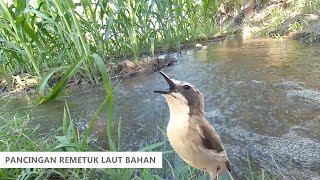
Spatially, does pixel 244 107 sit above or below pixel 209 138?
below

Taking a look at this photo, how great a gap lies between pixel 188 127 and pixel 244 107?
5.02 ft

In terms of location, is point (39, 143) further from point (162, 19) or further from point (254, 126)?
point (162, 19)

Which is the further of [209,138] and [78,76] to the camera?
[78,76]

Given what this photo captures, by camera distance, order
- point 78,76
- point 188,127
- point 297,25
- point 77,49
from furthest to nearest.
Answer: point 297,25
point 78,76
point 77,49
point 188,127

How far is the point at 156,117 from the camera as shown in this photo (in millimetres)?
2518

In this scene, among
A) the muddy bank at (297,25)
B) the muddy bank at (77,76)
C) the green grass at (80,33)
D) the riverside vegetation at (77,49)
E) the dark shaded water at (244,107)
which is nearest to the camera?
the riverside vegetation at (77,49)

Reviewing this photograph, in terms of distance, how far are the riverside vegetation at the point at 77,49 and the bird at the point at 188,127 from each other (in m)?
0.29

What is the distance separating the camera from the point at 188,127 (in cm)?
108

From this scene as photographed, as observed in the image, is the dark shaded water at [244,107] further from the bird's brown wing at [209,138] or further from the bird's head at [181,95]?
the bird's head at [181,95]

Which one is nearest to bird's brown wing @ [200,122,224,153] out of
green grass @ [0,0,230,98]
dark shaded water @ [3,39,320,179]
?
dark shaded water @ [3,39,320,179]

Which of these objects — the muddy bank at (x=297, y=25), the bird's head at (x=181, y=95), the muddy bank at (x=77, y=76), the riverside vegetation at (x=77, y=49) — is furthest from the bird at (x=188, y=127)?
the muddy bank at (x=297, y=25)

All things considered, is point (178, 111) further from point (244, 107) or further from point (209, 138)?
point (244, 107)

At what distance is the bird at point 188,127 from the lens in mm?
1070

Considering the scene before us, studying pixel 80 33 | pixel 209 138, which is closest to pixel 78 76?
pixel 80 33
